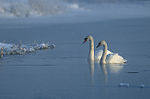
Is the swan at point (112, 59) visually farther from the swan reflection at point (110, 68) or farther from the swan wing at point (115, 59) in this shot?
the swan reflection at point (110, 68)

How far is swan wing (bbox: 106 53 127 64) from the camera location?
9.84m

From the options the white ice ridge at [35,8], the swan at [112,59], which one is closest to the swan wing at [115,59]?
the swan at [112,59]

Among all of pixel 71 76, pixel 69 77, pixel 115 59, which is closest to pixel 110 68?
pixel 115 59

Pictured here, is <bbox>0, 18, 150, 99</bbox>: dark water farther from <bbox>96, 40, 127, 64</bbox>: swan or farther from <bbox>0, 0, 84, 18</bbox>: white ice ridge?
<bbox>0, 0, 84, 18</bbox>: white ice ridge

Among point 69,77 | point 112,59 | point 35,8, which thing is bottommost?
point 69,77

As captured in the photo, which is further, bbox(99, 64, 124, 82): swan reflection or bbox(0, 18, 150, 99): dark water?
bbox(99, 64, 124, 82): swan reflection

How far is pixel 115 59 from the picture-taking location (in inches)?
389

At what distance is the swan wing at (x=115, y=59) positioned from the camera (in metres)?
9.84

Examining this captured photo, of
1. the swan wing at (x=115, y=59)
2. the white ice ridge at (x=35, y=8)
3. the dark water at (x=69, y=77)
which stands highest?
the white ice ridge at (x=35, y=8)

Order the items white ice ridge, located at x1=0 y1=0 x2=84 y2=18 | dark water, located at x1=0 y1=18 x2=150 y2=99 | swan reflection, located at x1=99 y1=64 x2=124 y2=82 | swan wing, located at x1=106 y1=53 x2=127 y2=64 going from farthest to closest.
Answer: white ice ridge, located at x1=0 y1=0 x2=84 y2=18, swan wing, located at x1=106 y1=53 x2=127 y2=64, swan reflection, located at x1=99 y1=64 x2=124 y2=82, dark water, located at x1=0 y1=18 x2=150 y2=99

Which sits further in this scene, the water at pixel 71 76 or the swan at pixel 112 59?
the swan at pixel 112 59

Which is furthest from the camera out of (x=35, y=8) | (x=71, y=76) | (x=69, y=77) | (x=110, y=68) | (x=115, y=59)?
(x=35, y=8)

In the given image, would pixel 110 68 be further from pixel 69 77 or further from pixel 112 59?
pixel 69 77

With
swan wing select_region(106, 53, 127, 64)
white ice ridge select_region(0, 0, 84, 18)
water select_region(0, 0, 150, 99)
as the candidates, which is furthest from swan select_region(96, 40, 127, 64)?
white ice ridge select_region(0, 0, 84, 18)
